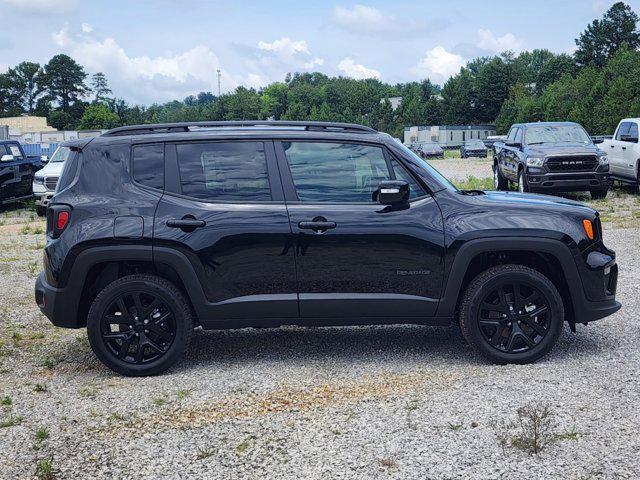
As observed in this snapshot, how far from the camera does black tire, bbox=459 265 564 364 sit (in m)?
5.64

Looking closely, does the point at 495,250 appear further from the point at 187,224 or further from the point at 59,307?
the point at 59,307

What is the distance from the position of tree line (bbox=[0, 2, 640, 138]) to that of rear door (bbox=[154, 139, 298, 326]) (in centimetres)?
4659

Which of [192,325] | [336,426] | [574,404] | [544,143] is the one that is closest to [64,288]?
[192,325]

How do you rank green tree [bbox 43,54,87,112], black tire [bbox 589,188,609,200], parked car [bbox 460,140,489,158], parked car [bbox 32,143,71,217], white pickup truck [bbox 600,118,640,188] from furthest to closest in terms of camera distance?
green tree [bbox 43,54,87,112] → parked car [bbox 460,140,489,158] → parked car [bbox 32,143,71,217] → white pickup truck [bbox 600,118,640,188] → black tire [bbox 589,188,609,200]

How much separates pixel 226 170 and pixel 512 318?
2.42 metres

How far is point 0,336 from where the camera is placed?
279 inches

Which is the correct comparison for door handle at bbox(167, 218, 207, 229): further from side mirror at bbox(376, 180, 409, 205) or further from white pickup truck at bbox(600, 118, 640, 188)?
white pickup truck at bbox(600, 118, 640, 188)

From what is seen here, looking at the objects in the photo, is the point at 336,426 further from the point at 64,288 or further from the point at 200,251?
the point at 64,288

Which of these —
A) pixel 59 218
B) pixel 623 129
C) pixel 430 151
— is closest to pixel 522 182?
pixel 623 129

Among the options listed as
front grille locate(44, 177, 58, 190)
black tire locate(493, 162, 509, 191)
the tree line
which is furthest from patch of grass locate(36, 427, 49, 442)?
the tree line

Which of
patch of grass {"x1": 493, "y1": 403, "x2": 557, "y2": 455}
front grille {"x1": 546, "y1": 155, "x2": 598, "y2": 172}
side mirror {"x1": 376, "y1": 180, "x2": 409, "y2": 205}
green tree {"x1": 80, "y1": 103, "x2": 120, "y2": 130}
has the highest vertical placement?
green tree {"x1": 80, "y1": 103, "x2": 120, "y2": 130}

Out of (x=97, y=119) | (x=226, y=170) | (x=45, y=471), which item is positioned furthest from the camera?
(x=97, y=119)

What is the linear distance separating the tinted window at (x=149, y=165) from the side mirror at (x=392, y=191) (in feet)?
5.46

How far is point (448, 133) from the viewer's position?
115 m
